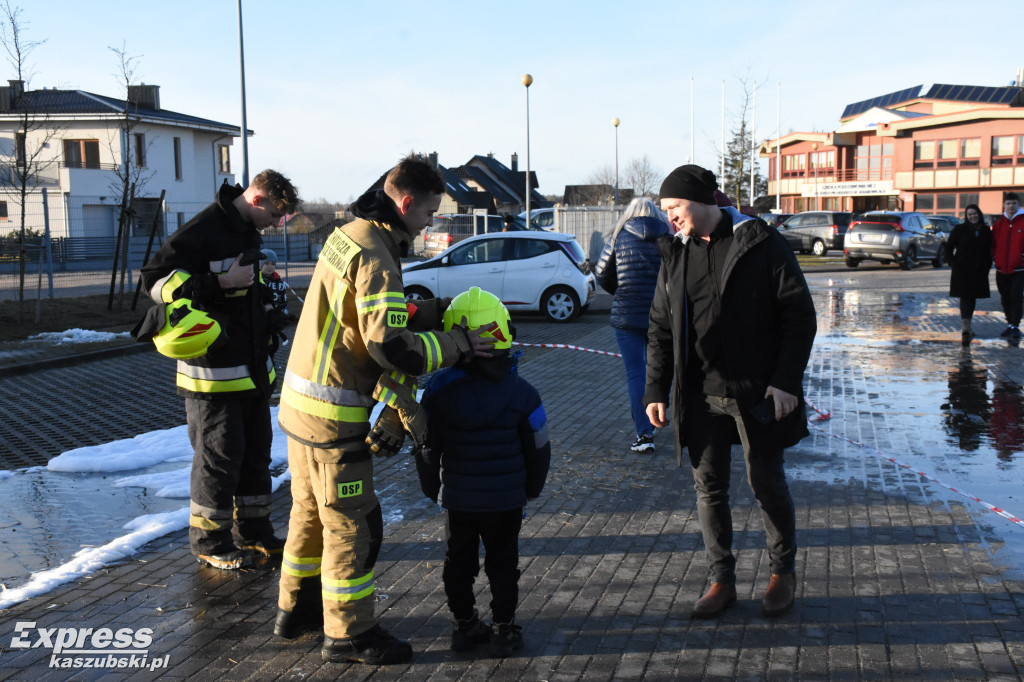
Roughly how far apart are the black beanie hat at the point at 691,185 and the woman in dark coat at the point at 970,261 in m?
10.7

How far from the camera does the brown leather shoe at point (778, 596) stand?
4.07 m

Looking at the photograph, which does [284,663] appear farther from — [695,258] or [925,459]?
[925,459]

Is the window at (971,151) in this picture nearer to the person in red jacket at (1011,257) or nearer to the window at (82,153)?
the person in red jacket at (1011,257)

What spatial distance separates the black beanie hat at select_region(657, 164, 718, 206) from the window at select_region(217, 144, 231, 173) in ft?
166

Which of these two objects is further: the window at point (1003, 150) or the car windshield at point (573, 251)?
the window at point (1003, 150)

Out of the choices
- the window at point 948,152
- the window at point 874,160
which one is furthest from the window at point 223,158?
the window at point 948,152

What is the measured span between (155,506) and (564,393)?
4841mm

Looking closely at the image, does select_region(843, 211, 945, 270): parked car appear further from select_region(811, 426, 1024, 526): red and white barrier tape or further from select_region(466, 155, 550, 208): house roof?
select_region(466, 155, 550, 208): house roof

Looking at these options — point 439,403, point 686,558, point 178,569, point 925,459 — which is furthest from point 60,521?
point 925,459

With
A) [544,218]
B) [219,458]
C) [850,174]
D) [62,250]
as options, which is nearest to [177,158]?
[544,218]

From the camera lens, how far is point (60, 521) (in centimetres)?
562

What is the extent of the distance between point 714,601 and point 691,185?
73.8 inches

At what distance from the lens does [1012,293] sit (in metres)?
13.3

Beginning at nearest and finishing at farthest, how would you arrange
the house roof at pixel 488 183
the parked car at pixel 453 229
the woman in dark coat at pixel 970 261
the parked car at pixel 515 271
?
the woman in dark coat at pixel 970 261 → the parked car at pixel 515 271 → the parked car at pixel 453 229 → the house roof at pixel 488 183
